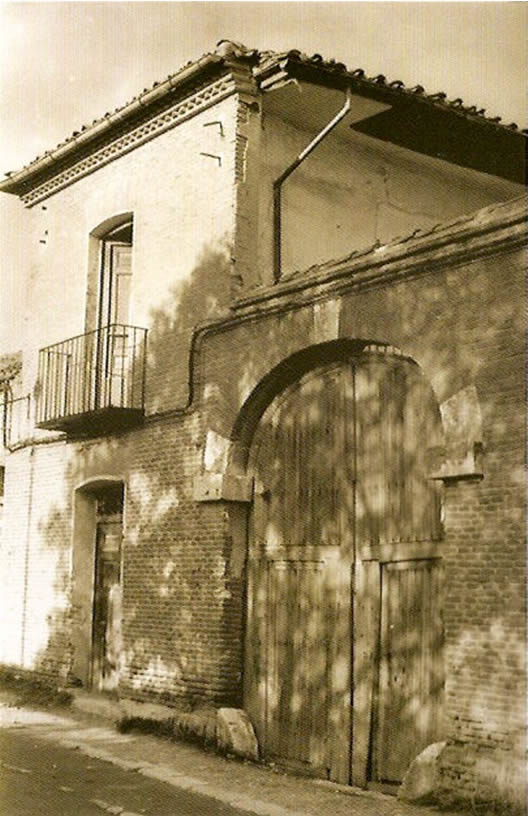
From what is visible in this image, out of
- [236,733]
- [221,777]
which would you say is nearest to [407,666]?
[221,777]

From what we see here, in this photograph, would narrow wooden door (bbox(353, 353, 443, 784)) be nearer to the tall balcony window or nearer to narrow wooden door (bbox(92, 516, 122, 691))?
the tall balcony window

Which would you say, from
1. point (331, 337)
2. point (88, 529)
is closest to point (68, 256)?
point (88, 529)

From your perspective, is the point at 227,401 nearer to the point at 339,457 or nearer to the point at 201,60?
the point at 339,457

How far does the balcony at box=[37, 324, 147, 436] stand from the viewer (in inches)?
465

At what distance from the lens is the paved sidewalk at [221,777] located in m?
7.52

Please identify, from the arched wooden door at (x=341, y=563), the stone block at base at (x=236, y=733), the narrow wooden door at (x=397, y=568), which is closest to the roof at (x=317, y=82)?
the arched wooden door at (x=341, y=563)

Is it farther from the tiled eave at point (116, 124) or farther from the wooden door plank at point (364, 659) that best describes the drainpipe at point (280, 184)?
the wooden door plank at point (364, 659)

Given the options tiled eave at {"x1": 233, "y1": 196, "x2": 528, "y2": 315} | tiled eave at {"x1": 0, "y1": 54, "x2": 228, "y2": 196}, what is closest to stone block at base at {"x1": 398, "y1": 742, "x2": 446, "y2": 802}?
tiled eave at {"x1": 233, "y1": 196, "x2": 528, "y2": 315}

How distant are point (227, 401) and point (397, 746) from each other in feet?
12.6

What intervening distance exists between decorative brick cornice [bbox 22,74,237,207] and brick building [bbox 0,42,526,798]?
0.04 m

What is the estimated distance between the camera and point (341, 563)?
8.98 metres

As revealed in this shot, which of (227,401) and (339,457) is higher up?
(227,401)

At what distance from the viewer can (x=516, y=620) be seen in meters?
7.08

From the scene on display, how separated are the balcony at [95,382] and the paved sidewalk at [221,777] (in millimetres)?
3560
